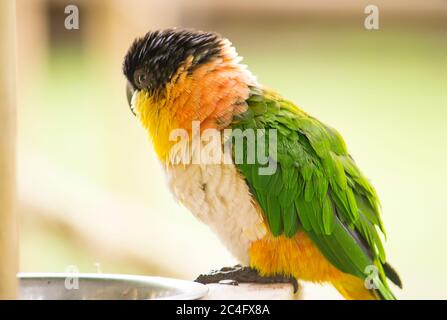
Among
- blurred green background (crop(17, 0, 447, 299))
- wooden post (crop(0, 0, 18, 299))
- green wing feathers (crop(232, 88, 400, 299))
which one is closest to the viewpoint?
wooden post (crop(0, 0, 18, 299))

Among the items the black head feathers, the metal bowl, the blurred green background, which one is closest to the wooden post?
the metal bowl

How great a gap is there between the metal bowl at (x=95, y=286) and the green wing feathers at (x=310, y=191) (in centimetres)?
19

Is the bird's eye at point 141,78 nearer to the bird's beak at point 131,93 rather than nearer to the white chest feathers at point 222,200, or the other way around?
the bird's beak at point 131,93

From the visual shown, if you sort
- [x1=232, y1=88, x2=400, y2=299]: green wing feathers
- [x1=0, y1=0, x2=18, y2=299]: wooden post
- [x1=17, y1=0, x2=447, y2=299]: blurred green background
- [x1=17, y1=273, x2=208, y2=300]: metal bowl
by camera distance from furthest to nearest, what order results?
[x1=17, y1=0, x2=447, y2=299]: blurred green background → [x1=232, y1=88, x2=400, y2=299]: green wing feathers → [x1=17, y1=273, x2=208, y2=300]: metal bowl → [x1=0, y1=0, x2=18, y2=299]: wooden post

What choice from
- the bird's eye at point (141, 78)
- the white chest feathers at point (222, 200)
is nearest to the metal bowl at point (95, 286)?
the white chest feathers at point (222, 200)

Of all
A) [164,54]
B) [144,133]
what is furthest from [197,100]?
[144,133]

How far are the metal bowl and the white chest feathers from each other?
17 centimetres

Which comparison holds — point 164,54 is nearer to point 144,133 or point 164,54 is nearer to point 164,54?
point 164,54

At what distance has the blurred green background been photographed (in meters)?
1.14

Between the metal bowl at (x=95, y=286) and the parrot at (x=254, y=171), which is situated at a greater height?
the parrot at (x=254, y=171)

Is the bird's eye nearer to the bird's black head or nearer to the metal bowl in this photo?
the bird's black head

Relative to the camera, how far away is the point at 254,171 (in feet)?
2.95

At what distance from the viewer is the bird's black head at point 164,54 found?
0.94 metres
